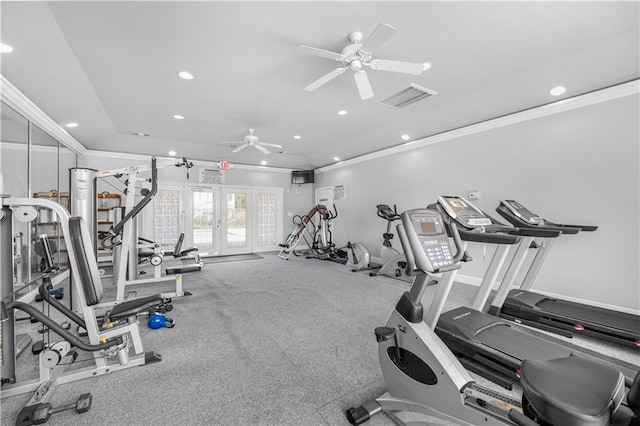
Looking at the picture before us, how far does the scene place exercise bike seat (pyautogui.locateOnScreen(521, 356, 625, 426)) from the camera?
810mm

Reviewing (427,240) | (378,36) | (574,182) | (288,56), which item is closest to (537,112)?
(574,182)

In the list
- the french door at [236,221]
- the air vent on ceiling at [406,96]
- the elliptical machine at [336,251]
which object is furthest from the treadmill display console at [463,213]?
the french door at [236,221]

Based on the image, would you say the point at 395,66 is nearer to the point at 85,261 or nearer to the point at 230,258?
the point at 85,261

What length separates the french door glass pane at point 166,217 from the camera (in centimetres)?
689

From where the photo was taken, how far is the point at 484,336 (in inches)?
88.9

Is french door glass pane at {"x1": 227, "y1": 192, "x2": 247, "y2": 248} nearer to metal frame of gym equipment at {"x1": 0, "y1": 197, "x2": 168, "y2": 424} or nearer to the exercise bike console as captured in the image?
metal frame of gym equipment at {"x1": 0, "y1": 197, "x2": 168, "y2": 424}

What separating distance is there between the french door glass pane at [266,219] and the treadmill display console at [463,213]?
21.9 ft

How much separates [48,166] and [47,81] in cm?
179

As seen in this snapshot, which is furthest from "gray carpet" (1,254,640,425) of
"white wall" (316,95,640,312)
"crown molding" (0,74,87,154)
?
"crown molding" (0,74,87,154)

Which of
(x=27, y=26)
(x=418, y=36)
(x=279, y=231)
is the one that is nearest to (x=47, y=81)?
(x=27, y=26)

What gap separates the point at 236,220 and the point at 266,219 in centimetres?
93

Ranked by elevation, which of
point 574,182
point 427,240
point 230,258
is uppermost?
point 574,182

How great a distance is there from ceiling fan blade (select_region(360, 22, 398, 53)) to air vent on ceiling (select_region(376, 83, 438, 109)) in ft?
4.79

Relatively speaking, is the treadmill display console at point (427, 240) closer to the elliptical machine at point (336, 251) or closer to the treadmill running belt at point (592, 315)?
the treadmill running belt at point (592, 315)
